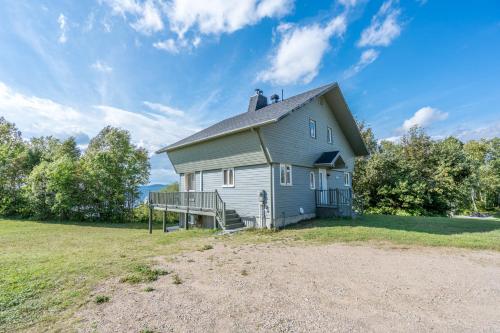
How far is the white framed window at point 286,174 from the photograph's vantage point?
11622 mm

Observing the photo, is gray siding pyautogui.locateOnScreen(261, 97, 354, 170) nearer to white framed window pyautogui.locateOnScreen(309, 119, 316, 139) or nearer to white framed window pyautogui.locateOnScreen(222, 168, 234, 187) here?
white framed window pyautogui.locateOnScreen(309, 119, 316, 139)

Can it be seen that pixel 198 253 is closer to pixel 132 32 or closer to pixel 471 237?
pixel 471 237

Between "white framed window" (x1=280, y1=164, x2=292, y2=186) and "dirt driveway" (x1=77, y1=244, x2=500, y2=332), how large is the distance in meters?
5.49

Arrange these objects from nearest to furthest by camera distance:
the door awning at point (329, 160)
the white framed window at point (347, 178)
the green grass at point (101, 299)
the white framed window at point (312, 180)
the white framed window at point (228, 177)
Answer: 1. the green grass at point (101, 299)
2. the white framed window at point (228, 177)
3. the door awning at point (329, 160)
4. the white framed window at point (312, 180)
5. the white framed window at point (347, 178)

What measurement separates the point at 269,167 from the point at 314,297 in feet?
24.2

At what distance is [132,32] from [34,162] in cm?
2028

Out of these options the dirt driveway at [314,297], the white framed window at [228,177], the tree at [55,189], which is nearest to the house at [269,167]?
the white framed window at [228,177]

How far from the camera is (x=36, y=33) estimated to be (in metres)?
10.1

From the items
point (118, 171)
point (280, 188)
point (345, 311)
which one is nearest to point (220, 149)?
point (280, 188)

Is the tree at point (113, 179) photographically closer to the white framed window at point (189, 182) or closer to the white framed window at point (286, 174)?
the white framed window at point (189, 182)

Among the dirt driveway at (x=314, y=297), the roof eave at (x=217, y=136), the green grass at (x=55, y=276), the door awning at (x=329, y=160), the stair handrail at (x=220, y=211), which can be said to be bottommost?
the green grass at (x=55, y=276)

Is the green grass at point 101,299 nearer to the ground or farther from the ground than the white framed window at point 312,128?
nearer to the ground

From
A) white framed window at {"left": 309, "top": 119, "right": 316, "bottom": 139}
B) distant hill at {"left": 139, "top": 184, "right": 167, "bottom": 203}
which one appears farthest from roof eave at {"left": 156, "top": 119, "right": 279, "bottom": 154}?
distant hill at {"left": 139, "top": 184, "right": 167, "bottom": 203}

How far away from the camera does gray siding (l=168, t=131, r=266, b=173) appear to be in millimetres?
11305
